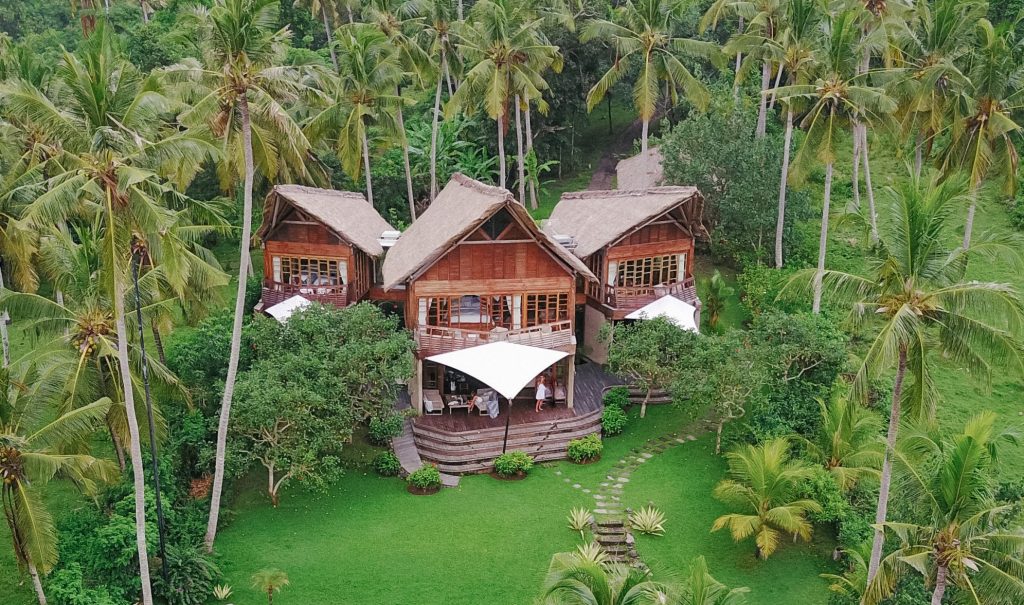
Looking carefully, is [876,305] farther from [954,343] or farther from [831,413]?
[831,413]

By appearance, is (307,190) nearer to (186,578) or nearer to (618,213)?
(618,213)

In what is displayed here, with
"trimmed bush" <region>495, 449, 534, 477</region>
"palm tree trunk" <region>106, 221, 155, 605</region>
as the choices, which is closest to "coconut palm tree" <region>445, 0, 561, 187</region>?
"trimmed bush" <region>495, 449, 534, 477</region>

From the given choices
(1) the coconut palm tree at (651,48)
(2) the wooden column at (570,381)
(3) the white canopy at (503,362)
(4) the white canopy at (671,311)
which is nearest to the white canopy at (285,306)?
(3) the white canopy at (503,362)

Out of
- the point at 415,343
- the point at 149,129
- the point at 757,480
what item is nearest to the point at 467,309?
the point at 415,343

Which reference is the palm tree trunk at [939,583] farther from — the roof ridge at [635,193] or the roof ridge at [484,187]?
the roof ridge at [635,193]

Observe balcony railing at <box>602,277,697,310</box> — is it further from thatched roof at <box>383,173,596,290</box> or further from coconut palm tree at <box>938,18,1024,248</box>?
coconut palm tree at <box>938,18,1024,248</box>
